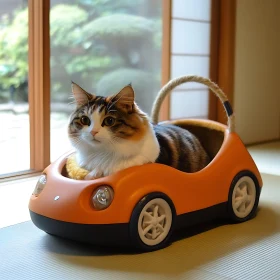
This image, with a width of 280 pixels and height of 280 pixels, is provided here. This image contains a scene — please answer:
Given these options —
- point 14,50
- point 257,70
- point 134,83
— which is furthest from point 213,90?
point 257,70

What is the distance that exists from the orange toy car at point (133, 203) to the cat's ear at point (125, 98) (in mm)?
239

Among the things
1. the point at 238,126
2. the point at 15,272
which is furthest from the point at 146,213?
the point at 238,126

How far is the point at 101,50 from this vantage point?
4.19 meters

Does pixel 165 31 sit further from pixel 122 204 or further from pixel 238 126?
pixel 122 204

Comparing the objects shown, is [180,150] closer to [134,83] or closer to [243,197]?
[243,197]

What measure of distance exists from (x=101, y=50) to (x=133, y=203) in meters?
2.58

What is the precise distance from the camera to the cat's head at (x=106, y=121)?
74.2 inches

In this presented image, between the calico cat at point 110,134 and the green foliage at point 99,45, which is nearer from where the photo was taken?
the calico cat at point 110,134

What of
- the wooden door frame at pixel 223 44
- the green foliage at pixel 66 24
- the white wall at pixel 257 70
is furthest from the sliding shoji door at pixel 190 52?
the green foliage at pixel 66 24

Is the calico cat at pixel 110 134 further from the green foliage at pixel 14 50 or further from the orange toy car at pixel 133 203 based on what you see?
the green foliage at pixel 14 50

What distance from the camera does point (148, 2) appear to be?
4.31 m

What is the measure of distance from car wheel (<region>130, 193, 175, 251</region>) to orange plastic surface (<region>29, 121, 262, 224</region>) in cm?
3

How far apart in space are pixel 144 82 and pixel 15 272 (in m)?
2.93

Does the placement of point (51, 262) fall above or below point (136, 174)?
below
